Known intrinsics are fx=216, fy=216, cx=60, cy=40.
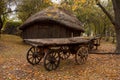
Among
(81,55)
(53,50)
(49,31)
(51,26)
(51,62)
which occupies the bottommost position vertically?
(51,62)

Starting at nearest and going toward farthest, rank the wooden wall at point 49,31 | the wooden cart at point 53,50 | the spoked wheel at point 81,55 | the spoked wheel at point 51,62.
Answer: the wooden cart at point 53,50, the spoked wheel at point 51,62, the spoked wheel at point 81,55, the wooden wall at point 49,31

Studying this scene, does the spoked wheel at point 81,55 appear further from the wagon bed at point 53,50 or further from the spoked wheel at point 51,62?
the spoked wheel at point 51,62

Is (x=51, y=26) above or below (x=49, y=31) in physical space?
above

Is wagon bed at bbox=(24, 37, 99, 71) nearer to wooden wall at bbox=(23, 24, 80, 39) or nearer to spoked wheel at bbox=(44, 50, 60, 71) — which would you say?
spoked wheel at bbox=(44, 50, 60, 71)

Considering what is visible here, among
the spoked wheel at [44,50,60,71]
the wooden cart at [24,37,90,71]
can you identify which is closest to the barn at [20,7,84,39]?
the wooden cart at [24,37,90,71]

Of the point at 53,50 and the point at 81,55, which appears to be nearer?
the point at 53,50

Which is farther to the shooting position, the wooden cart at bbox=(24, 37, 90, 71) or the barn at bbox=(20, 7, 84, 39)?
the barn at bbox=(20, 7, 84, 39)

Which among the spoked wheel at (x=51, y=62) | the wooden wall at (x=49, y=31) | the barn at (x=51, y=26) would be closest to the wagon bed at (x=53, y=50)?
the spoked wheel at (x=51, y=62)

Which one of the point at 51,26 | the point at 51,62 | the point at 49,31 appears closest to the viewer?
the point at 51,62

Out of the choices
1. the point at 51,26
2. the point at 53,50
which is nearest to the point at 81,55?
the point at 53,50

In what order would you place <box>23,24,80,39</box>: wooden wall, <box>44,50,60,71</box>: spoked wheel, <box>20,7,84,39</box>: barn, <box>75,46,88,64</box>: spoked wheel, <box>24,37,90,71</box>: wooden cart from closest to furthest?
1. <box>24,37,90,71</box>: wooden cart
2. <box>44,50,60,71</box>: spoked wheel
3. <box>75,46,88,64</box>: spoked wheel
4. <box>20,7,84,39</box>: barn
5. <box>23,24,80,39</box>: wooden wall

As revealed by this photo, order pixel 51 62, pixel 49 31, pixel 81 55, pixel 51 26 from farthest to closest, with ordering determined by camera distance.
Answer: pixel 49 31, pixel 51 26, pixel 81 55, pixel 51 62

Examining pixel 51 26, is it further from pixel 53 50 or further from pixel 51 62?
pixel 51 62

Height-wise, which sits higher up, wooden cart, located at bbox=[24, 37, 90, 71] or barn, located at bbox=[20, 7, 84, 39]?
→ barn, located at bbox=[20, 7, 84, 39]
